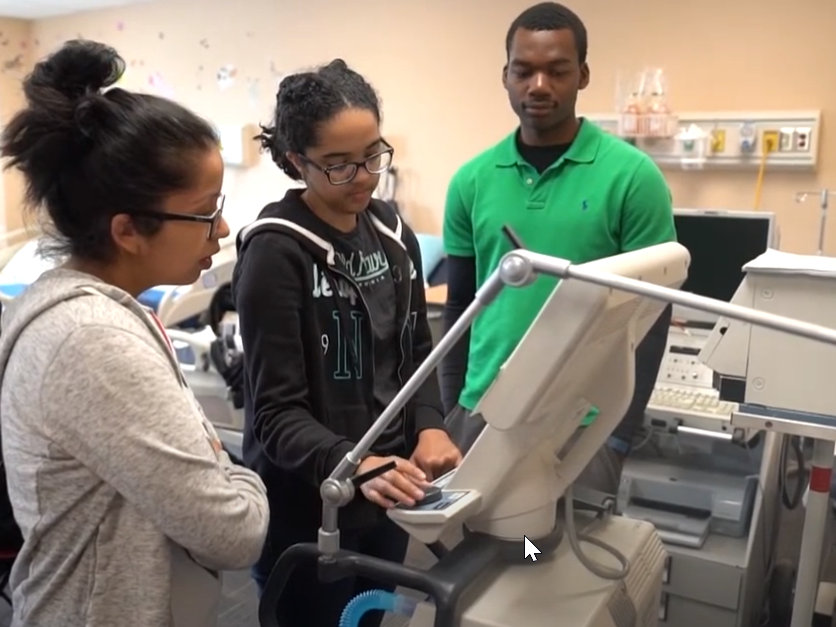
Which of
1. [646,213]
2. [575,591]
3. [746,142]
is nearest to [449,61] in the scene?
[746,142]

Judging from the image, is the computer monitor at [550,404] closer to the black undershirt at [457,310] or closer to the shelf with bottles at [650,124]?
the black undershirt at [457,310]

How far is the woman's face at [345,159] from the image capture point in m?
1.25

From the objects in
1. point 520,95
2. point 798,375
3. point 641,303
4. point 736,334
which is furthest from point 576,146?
point 641,303

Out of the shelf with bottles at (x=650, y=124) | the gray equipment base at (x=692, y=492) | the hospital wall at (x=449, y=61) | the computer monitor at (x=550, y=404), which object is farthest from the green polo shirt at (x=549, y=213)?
the shelf with bottles at (x=650, y=124)

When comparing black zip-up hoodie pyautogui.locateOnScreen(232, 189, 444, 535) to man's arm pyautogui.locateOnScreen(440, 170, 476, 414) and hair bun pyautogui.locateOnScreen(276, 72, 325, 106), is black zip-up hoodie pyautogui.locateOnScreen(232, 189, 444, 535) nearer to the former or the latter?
hair bun pyautogui.locateOnScreen(276, 72, 325, 106)

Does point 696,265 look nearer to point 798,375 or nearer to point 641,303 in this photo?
point 798,375

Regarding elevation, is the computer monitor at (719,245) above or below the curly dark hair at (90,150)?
below

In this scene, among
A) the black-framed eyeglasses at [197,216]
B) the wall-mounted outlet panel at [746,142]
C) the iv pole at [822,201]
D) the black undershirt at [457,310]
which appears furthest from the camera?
the wall-mounted outlet panel at [746,142]

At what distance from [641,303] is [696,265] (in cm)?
175

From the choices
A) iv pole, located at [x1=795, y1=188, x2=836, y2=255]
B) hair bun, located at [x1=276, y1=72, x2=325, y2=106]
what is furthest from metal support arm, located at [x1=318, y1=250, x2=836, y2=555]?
iv pole, located at [x1=795, y1=188, x2=836, y2=255]

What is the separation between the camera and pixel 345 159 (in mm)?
1260

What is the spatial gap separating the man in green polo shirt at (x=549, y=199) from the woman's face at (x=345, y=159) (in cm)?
38

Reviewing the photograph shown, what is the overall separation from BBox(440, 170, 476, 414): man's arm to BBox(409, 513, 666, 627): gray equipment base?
22.0 inches

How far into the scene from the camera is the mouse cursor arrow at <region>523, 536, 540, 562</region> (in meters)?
1.10
